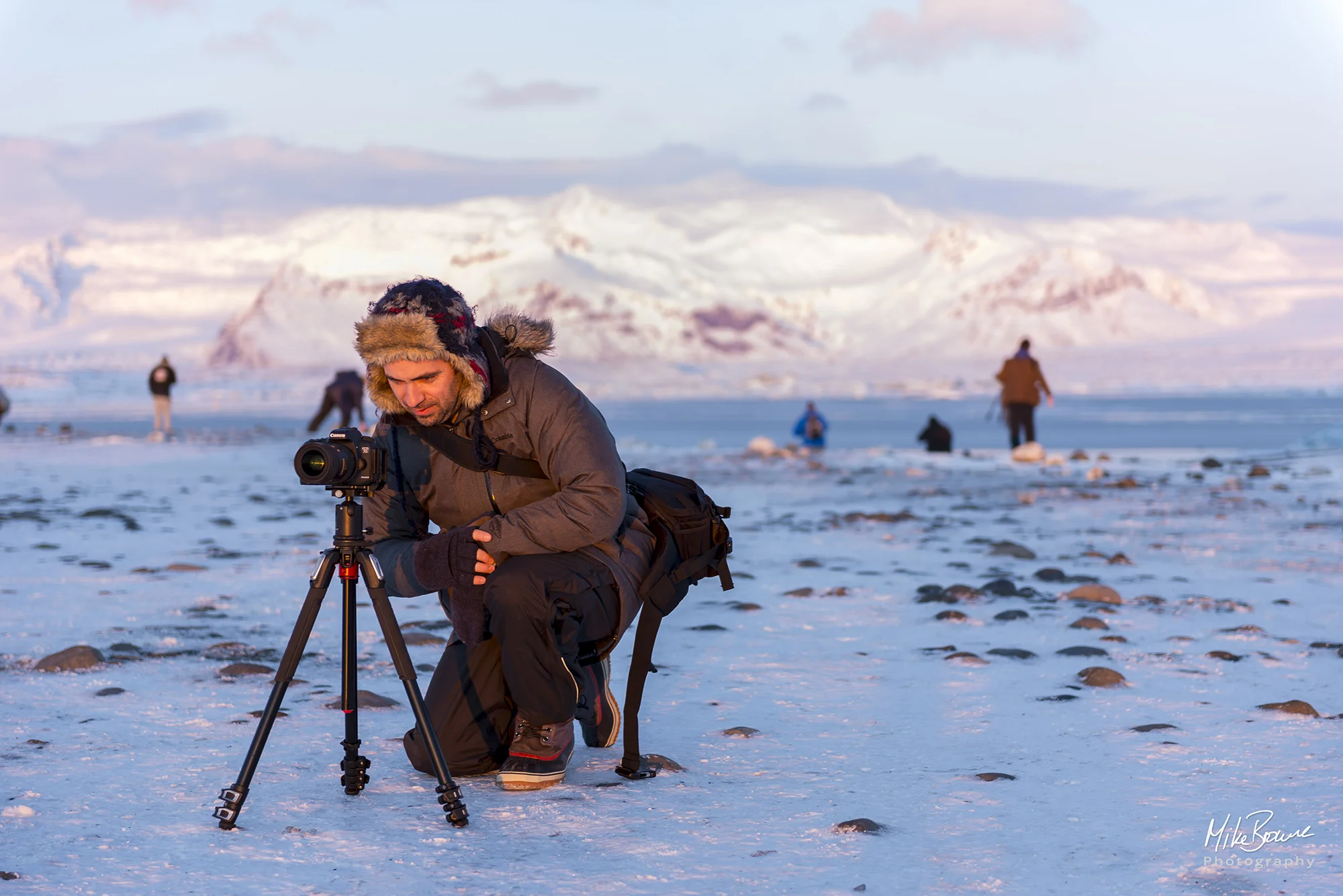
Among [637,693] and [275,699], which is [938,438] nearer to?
[637,693]

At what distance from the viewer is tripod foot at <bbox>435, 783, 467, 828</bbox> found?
3527 mm

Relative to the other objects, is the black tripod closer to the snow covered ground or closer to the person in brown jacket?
the snow covered ground

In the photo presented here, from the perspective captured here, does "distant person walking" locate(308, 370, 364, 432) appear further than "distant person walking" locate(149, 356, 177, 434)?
No

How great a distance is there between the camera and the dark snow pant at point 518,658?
3777 mm

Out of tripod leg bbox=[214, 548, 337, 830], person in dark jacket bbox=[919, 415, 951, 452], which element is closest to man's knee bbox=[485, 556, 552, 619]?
tripod leg bbox=[214, 548, 337, 830]

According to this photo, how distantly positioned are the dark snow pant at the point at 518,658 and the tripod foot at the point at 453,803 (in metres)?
0.39

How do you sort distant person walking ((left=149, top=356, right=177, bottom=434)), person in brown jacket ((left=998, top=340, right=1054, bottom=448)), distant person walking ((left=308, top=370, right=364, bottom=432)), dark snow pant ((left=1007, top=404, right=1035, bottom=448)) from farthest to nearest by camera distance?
distant person walking ((left=149, top=356, right=177, bottom=434)), distant person walking ((left=308, top=370, right=364, bottom=432)), dark snow pant ((left=1007, top=404, right=1035, bottom=448)), person in brown jacket ((left=998, top=340, right=1054, bottom=448))

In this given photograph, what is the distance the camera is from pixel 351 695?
3.66 m

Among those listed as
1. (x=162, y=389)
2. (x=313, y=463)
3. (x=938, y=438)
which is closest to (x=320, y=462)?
(x=313, y=463)

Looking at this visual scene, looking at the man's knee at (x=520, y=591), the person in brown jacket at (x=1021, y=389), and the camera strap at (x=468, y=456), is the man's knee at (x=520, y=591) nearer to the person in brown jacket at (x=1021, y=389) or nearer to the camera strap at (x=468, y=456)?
the camera strap at (x=468, y=456)

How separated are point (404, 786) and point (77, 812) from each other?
83 cm

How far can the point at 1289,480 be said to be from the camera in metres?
15.1

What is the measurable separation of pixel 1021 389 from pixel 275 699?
17166 mm

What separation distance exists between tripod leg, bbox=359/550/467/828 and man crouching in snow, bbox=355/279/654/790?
234 mm
